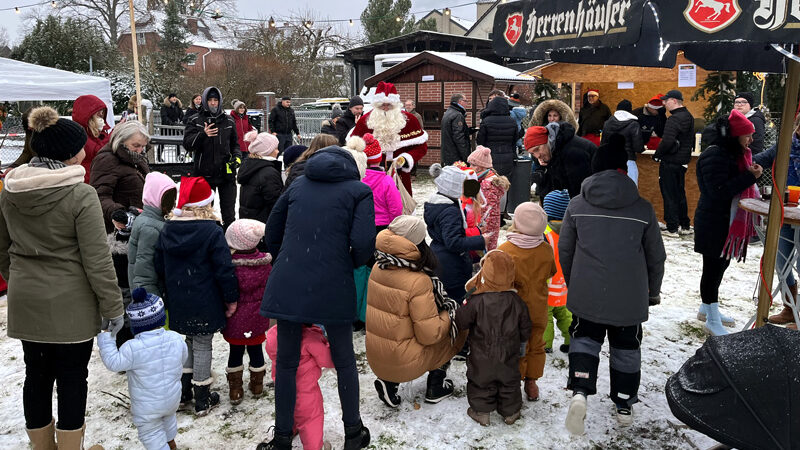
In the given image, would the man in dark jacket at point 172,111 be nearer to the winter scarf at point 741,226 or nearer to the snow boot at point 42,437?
the snow boot at point 42,437

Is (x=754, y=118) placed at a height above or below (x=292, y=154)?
above

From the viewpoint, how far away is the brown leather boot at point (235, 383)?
155 inches

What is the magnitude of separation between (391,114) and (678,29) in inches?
159

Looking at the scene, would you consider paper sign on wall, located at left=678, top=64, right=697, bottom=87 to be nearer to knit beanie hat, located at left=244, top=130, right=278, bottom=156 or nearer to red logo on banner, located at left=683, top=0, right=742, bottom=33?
knit beanie hat, located at left=244, top=130, right=278, bottom=156

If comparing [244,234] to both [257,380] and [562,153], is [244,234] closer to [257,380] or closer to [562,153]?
[257,380]

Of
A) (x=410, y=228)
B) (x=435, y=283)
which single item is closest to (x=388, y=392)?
(x=435, y=283)

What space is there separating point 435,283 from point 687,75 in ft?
27.4

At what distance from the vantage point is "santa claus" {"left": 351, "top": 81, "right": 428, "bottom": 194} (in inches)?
247

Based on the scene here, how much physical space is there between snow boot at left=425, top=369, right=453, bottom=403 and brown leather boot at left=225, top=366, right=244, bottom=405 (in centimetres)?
128

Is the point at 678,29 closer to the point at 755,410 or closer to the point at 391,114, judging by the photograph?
the point at 755,410

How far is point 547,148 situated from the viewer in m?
5.19

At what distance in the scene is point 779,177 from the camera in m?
3.40

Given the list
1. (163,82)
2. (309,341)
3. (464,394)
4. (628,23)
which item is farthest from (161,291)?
(163,82)

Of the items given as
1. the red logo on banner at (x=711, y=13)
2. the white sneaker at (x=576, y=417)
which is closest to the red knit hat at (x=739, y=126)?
the red logo on banner at (x=711, y=13)
